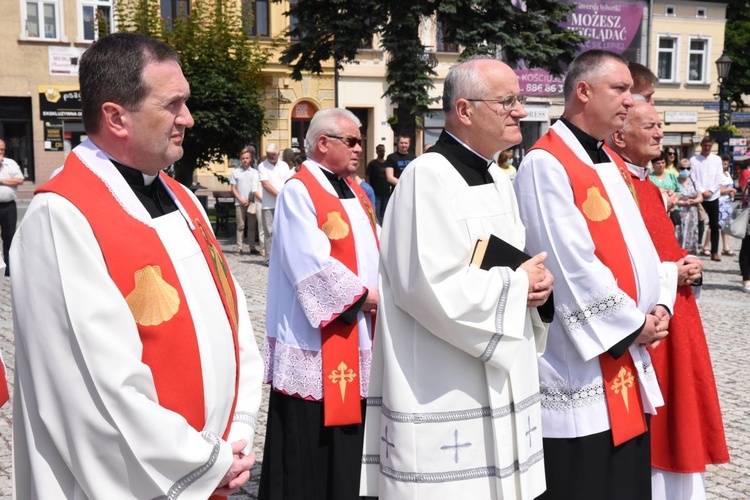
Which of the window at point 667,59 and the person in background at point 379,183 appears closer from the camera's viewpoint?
the person in background at point 379,183

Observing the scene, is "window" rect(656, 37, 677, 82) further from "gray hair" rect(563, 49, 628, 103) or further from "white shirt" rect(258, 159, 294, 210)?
"gray hair" rect(563, 49, 628, 103)

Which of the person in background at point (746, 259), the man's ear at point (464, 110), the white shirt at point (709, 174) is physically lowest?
the person in background at point (746, 259)

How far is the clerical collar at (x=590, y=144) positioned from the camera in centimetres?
356

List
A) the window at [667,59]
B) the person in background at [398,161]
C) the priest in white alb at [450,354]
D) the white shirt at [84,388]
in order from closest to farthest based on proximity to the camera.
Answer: the white shirt at [84,388] < the priest in white alb at [450,354] < the person in background at [398,161] < the window at [667,59]

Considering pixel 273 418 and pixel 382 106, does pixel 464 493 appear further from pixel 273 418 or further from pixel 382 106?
pixel 382 106

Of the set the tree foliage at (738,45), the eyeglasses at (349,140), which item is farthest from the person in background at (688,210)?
the tree foliage at (738,45)

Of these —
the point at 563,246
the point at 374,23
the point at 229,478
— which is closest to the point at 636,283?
the point at 563,246

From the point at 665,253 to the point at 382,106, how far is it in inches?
1134

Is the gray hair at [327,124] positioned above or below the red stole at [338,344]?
above

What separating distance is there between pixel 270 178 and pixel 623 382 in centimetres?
1021

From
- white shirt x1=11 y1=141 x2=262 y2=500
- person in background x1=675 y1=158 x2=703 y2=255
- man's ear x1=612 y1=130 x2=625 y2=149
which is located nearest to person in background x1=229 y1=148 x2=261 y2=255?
person in background x1=675 y1=158 x2=703 y2=255

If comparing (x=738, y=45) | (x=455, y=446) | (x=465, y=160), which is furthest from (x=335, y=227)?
(x=738, y=45)

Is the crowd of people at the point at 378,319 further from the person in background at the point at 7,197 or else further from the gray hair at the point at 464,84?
the person in background at the point at 7,197

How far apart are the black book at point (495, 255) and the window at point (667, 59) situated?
38.0 metres
